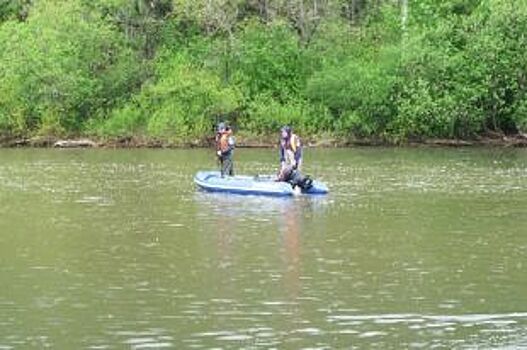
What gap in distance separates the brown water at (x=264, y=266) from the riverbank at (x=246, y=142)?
23637 millimetres

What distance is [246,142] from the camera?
6106 cm

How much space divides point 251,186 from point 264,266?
13.4m

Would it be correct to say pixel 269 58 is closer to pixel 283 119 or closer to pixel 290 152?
pixel 283 119

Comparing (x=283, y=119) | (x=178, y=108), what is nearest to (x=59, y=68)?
(x=178, y=108)

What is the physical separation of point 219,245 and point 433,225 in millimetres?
5402

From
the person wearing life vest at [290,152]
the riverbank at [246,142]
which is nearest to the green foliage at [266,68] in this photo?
the riverbank at [246,142]

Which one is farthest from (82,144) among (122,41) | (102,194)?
(102,194)

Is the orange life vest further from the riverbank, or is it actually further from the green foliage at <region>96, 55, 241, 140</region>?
the green foliage at <region>96, 55, 241, 140</region>

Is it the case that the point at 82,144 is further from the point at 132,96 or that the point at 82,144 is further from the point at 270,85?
the point at 270,85

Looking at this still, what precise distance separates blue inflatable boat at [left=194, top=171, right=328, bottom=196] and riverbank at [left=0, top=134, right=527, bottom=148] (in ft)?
85.4

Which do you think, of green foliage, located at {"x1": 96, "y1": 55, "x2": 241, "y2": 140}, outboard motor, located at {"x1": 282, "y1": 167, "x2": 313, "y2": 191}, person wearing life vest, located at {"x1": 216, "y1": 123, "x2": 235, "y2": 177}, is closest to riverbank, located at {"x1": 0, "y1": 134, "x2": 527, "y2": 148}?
green foliage, located at {"x1": 96, "y1": 55, "x2": 241, "y2": 140}

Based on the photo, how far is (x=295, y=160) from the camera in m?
32.2

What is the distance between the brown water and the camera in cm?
1377

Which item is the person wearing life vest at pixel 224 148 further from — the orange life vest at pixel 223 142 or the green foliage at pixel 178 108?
the green foliage at pixel 178 108
